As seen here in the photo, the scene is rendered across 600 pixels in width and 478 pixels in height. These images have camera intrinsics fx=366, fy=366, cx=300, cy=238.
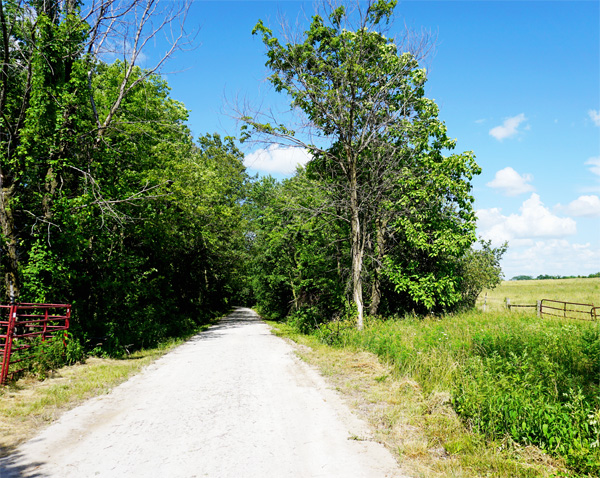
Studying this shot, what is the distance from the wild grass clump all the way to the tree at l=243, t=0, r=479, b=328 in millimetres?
5408

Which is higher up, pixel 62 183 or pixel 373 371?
pixel 62 183

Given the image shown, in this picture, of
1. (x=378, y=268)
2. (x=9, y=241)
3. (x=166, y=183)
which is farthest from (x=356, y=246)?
(x=9, y=241)

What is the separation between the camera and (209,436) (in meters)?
5.07

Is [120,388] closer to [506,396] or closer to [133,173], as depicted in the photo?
[506,396]

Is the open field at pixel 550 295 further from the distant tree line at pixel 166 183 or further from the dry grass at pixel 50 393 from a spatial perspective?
the dry grass at pixel 50 393

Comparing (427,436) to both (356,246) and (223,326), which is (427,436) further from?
(223,326)

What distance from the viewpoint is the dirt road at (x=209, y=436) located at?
415 cm

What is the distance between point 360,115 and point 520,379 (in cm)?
1105

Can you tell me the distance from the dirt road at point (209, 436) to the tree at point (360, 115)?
7514 millimetres

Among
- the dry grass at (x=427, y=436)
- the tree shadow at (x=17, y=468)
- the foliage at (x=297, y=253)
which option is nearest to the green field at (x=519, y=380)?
the dry grass at (x=427, y=436)

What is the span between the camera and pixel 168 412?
19.9 ft

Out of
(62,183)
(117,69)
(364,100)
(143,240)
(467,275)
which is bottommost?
(467,275)

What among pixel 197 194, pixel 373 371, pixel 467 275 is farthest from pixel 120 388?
pixel 467 275

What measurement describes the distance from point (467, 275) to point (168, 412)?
60.3ft
